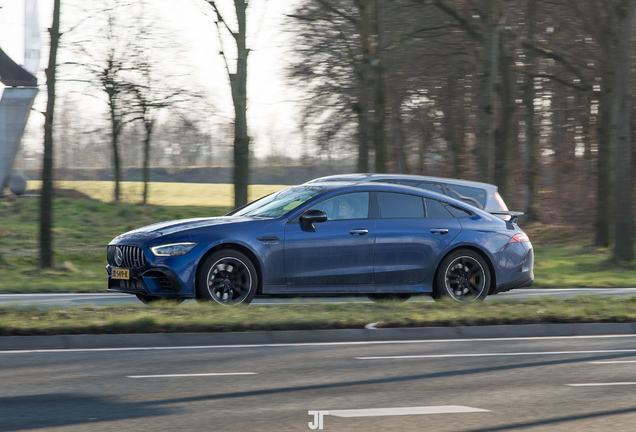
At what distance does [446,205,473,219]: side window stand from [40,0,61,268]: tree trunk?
944 centimetres

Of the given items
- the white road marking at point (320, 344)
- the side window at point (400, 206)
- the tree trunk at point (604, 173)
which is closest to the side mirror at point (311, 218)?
the side window at point (400, 206)

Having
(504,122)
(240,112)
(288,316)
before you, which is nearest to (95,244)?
(240,112)

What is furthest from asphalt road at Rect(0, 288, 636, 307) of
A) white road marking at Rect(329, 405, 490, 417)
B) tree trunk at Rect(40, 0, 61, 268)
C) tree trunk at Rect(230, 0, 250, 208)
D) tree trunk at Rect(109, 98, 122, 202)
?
tree trunk at Rect(109, 98, 122, 202)

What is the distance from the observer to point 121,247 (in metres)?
10.5

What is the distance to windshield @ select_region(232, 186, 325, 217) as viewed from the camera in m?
10.9

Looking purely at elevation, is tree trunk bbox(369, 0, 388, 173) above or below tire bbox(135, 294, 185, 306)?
above

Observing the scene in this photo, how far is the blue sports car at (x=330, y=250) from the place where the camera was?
10.2 metres

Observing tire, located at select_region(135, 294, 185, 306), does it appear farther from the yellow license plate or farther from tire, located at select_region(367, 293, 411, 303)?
tire, located at select_region(367, 293, 411, 303)

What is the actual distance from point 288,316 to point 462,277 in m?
2.87

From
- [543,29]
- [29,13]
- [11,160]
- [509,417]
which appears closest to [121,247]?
[509,417]

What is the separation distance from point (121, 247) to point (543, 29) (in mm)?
18262

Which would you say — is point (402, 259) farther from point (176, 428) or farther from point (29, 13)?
point (29, 13)

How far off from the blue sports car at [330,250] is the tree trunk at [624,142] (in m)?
8.30

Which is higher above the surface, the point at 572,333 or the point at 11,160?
the point at 11,160
